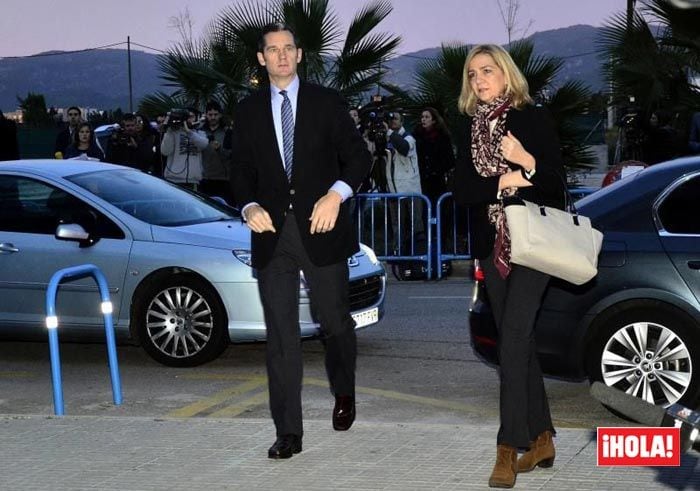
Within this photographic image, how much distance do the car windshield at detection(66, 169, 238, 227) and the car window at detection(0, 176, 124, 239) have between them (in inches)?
7.0

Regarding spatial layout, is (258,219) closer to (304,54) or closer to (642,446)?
(642,446)

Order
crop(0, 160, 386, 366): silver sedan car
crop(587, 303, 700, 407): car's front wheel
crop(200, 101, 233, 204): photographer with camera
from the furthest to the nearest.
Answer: crop(200, 101, 233, 204): photographer with camera → crop(0, 160, 386, 366): silver sedan car → crop(587, 303, 700, 407): car's front wheel

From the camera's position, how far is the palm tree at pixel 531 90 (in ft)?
61.6

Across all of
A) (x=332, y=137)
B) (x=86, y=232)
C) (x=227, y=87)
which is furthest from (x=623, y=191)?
(x=227, y=87)

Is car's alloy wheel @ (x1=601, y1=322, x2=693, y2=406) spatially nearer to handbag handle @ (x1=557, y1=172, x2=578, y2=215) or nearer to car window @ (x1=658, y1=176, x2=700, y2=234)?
car window @ (x1=658, y1=176, x2=700, y2=234)

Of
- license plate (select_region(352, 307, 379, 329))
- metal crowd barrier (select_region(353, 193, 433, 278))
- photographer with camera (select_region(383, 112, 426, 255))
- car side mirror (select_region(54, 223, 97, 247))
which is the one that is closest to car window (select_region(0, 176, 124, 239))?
car side mirror (select_region(54, 223, 97, 247))

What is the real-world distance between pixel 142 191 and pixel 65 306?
1216 millimetres

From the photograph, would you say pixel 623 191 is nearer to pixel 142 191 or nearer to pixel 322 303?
pixel 322 303

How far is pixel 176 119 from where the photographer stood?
17.2 metres

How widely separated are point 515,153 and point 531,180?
14 cm

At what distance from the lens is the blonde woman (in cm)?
567

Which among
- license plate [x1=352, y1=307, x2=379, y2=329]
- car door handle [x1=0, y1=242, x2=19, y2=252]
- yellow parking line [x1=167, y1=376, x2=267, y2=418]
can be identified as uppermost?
car door handle [x1=0, y1=242, x2=19, y2=252]

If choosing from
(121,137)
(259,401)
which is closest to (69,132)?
(121,137)

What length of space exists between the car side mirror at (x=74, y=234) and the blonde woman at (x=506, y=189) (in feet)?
15.8
